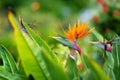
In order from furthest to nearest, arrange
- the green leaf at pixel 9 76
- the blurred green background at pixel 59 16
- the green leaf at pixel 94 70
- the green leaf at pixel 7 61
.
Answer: the blurred green background at pixel 59 16
the green leaf at pixel 7 61
the green leaf at pixel 9 76
the green leaf at pixel 94 70

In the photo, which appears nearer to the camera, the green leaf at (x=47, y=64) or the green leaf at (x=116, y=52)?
the green leaf at (x=47, y=64)

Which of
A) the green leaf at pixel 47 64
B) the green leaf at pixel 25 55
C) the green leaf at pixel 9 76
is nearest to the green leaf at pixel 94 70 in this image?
the green leaf at pixel 47 64

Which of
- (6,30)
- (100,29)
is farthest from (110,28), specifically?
(6,30)

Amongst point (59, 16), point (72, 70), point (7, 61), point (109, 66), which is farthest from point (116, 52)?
point (59, 16)

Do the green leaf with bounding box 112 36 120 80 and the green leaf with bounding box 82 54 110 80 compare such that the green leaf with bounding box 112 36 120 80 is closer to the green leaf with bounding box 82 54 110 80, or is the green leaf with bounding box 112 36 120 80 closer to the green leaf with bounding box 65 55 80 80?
the green leaf with bounding box 65 55 80 80

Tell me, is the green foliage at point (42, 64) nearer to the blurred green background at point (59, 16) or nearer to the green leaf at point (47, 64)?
the green leaf at point (47, 64)

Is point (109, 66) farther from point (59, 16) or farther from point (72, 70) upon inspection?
point (59, 16)
